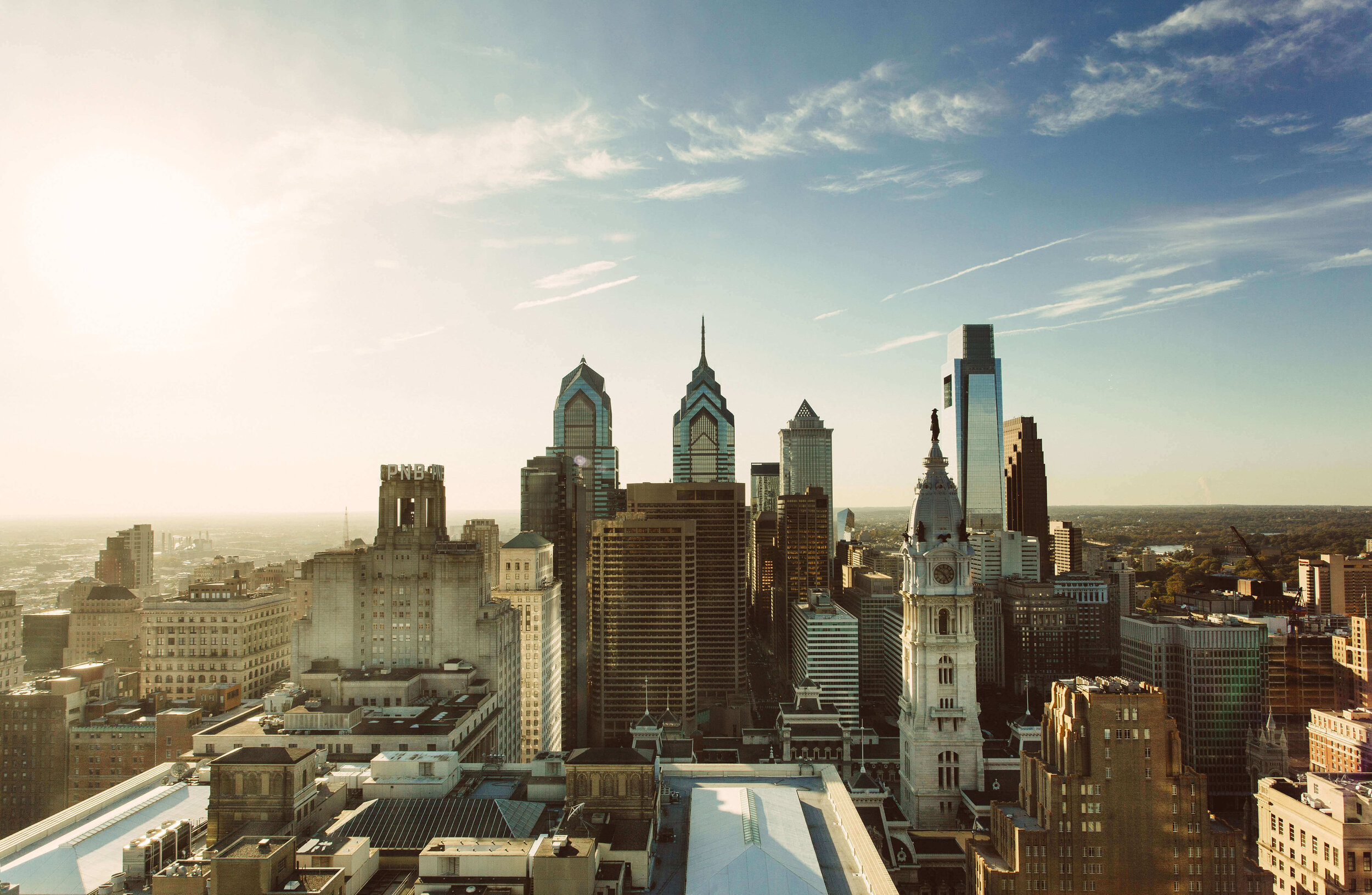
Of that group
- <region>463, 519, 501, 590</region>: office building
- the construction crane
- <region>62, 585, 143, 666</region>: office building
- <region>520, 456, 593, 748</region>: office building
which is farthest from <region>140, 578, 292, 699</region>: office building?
the construction crane

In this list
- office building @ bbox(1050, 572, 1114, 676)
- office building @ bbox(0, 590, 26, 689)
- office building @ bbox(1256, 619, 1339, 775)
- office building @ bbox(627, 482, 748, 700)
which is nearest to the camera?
office building @ bbox(0, 590, 26, 689)

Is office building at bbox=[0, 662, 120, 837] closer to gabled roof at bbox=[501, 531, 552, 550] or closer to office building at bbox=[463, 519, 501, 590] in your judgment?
gabled roof at bbox=[501, 531, 552, 550]

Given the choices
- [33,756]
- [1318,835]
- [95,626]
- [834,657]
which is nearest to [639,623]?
[834,657]

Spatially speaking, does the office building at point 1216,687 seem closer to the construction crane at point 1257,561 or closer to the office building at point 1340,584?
the office building at point 1340,584

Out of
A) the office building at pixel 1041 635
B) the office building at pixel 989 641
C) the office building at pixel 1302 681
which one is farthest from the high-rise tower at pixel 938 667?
the office building at pixel 1041 635

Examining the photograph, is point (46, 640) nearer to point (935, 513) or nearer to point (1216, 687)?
point (935, 513)

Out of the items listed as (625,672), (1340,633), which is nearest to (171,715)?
(625,672)
